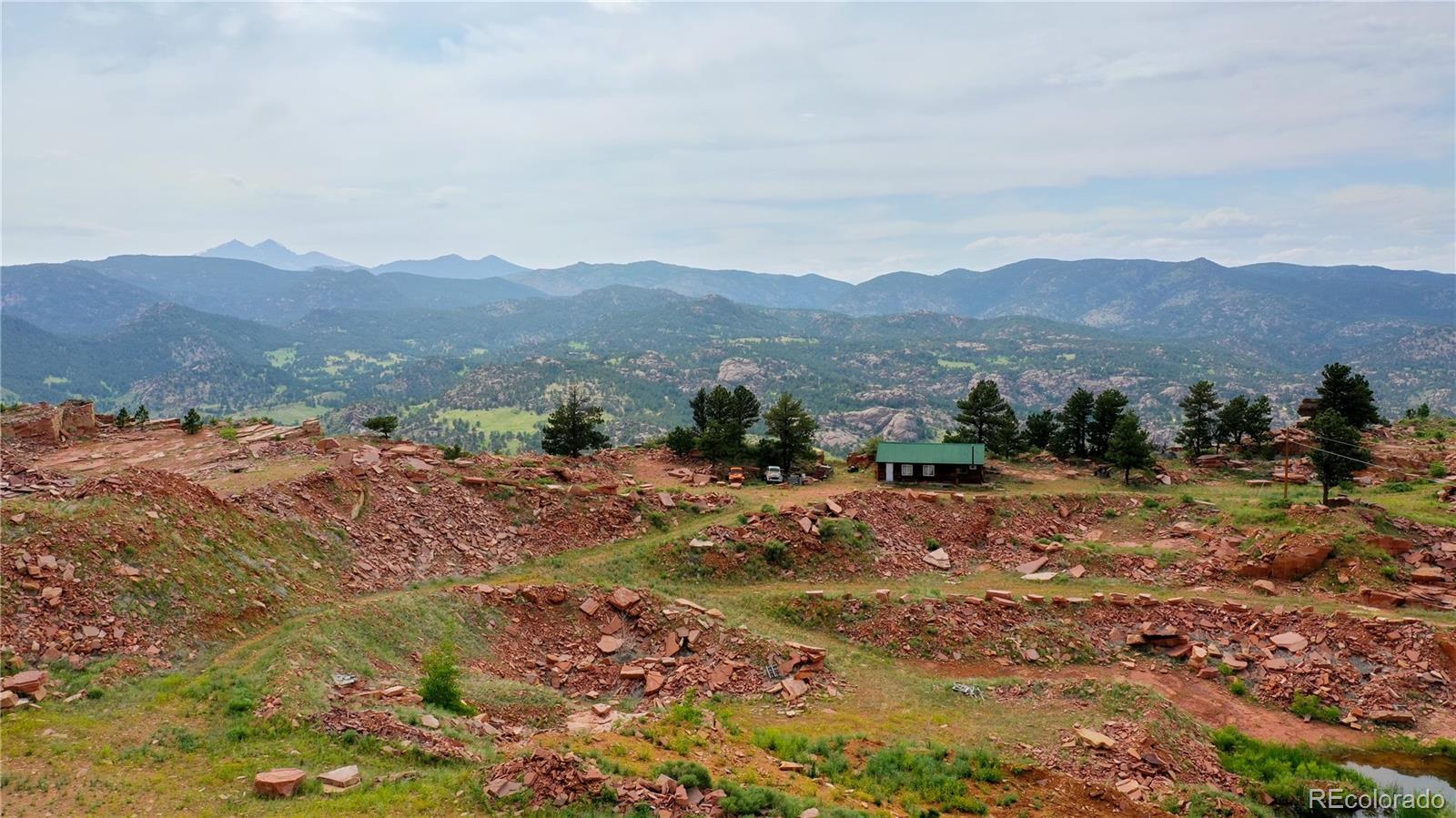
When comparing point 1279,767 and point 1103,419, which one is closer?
point 1279,767

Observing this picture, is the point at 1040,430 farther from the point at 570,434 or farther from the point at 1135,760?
the point at 1135,760

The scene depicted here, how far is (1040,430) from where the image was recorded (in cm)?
6556

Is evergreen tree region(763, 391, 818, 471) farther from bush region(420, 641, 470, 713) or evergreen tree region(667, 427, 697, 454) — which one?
bush region(420, 641, 470, 713)

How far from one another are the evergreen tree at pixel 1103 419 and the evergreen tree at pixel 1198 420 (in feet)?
20.2

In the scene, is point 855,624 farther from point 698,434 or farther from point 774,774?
point 698,434

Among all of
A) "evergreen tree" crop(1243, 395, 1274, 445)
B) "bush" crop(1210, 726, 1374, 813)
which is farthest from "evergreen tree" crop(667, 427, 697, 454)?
"evergreen tree" crop(1243, 395, 1274, 445)

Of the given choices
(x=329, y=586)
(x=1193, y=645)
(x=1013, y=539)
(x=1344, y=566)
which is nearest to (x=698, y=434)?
(x=1013, y=539)

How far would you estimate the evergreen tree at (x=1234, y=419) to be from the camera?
62188 mm

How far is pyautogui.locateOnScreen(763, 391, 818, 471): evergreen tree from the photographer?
53938 mm

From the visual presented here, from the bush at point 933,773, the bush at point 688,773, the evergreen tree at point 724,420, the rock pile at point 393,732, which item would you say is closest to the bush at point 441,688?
the rock pile at point 393,732

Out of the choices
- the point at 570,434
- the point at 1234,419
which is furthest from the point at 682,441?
the point at 1234,419

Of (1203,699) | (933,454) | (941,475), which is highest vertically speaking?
Result: (933,454)

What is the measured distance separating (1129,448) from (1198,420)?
58.3ft

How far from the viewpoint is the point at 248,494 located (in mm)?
32031
